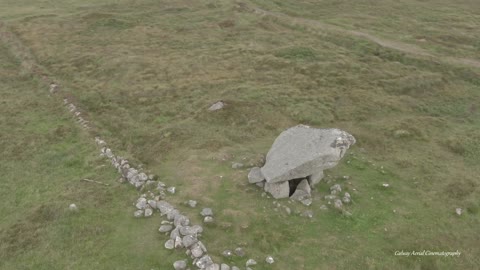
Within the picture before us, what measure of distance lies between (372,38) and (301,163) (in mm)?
41048

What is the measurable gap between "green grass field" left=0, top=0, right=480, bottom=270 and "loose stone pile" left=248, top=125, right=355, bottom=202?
2.82 feet

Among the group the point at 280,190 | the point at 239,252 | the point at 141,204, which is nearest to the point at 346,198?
the point at 280,190

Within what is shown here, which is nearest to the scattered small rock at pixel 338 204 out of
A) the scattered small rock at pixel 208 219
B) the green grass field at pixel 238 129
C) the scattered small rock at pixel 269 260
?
the green grass field at pixel 238 129

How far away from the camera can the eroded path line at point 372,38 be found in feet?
162

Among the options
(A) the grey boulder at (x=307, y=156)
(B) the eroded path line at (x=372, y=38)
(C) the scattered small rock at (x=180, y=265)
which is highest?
(A) the grey boulder at (x=307, y=156)

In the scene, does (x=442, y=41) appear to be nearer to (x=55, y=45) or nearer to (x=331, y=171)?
(x=331, y=171)

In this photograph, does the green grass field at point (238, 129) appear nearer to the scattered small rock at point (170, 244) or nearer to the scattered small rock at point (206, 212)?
the scattered small rock at point (170, 244)

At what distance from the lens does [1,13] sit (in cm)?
7162

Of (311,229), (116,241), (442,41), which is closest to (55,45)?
(116,241)

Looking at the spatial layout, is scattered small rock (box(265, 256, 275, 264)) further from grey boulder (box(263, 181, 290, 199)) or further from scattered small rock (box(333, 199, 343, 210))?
scattered small rock (box(333, 199, 343, 210))

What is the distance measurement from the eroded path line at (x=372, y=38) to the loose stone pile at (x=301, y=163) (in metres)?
32.4

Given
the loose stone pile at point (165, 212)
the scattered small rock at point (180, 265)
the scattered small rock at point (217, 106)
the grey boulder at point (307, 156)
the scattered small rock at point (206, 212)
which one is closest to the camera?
the scattered small rock at point (180, 265)

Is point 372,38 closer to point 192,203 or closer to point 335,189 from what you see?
point 335,189

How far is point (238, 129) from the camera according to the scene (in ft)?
107
